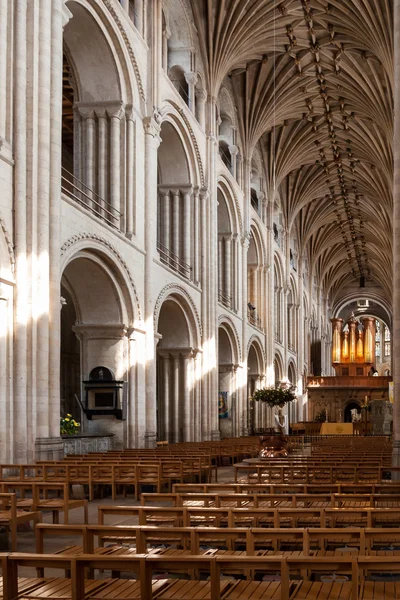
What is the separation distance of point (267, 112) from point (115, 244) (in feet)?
65.3

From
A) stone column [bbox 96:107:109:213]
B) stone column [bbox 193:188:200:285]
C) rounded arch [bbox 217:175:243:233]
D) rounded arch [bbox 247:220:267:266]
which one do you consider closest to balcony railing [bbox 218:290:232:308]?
rounded arch [bbox 217:175:243:233]

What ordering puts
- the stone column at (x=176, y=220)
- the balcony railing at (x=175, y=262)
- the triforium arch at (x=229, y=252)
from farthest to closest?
the triforium arch at (x=229, y=252), the stone column at (x=176, y=220), the balcony railing at (x=175, y=262)

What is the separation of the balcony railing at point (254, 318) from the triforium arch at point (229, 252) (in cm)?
398

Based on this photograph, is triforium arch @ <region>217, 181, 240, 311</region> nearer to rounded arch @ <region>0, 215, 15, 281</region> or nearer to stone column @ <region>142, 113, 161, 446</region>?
stone column @ <region>142, 113, 161, 446</region>

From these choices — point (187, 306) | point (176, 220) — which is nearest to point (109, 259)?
point (187, 306)

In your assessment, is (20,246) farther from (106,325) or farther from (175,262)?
(175,262)

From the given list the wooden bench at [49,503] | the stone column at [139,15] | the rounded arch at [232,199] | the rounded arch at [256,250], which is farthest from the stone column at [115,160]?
the rounded arch at [256,250]

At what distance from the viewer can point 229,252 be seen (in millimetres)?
38719

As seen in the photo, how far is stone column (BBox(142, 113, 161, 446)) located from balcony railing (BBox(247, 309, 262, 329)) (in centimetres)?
1784

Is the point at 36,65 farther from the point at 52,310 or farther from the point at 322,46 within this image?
the point at 322,46

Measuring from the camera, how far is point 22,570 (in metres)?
7.69

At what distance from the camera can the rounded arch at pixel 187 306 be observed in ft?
89.8

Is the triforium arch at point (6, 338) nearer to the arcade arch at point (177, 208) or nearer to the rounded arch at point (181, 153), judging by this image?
the rounded arch at point (181, 153)

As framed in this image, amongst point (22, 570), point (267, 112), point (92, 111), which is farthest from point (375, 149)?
point (22, 570)
